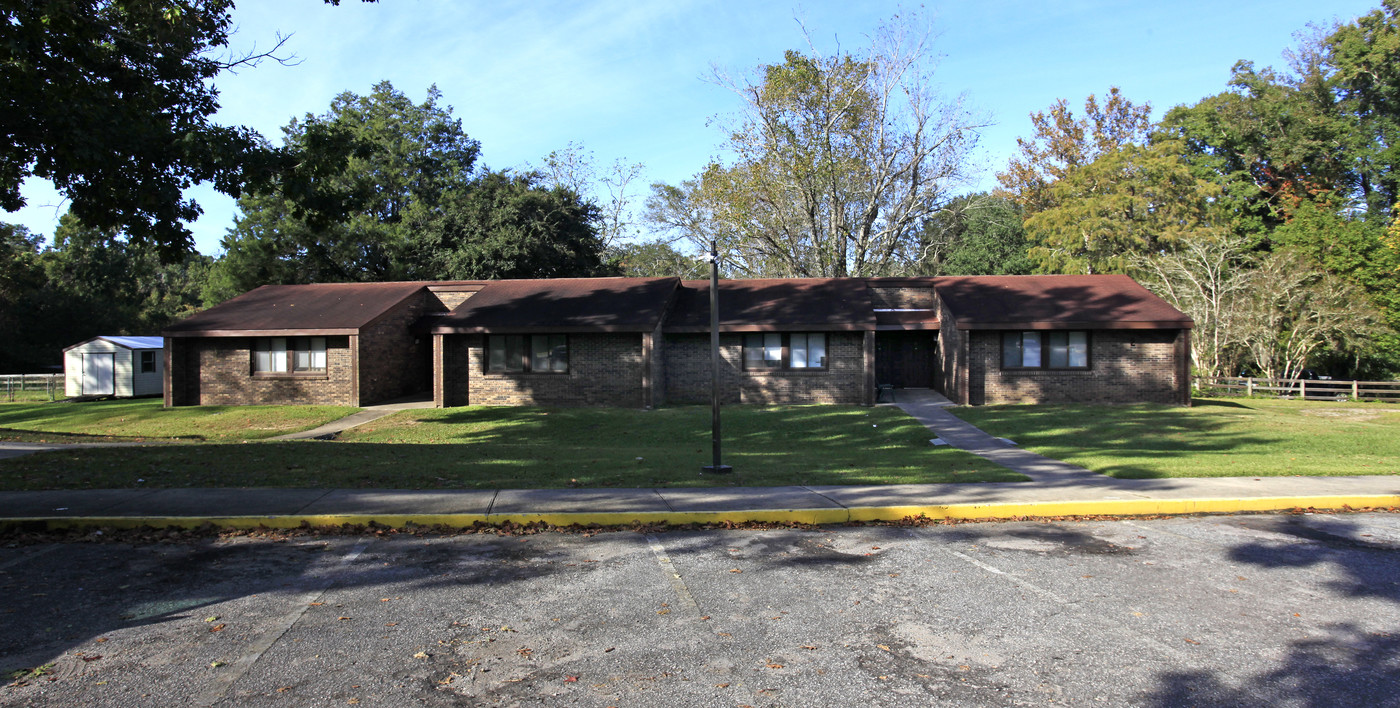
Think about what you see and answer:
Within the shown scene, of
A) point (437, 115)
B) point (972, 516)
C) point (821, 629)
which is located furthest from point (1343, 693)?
point (437, 115)

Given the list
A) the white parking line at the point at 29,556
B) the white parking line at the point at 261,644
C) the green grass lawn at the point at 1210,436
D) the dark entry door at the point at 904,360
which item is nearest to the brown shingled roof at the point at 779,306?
the dark entry door at the point at 904,360

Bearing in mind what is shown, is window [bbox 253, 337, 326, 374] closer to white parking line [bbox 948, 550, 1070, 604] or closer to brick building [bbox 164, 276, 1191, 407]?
brick building [bbox 164, 276, 1191, 407]

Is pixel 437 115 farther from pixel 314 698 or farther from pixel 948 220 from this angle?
pixel 314 698

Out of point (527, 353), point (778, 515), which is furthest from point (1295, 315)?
point (778, 515)

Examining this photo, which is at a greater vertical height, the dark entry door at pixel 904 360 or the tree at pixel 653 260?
the tree at pixel 653 260

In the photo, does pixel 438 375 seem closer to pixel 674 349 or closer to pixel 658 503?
pixel 674 349

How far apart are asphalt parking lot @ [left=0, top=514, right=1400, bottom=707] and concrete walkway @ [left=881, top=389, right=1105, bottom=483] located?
4244mm

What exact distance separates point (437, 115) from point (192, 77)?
34.8 metres

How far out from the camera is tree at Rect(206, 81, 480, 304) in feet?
130

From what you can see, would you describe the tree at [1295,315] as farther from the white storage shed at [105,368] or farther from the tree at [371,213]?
the white storage shed at [105,368]

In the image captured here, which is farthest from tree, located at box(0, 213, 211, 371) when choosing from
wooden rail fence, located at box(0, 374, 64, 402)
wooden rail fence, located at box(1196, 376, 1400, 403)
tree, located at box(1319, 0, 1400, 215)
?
tree, located at box(1319, 0, 1400, 215)

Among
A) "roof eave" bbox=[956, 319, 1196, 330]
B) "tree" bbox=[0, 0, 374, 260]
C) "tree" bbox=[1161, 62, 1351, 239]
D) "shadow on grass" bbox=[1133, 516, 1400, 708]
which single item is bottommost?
"shadow on grass" bbox=[1133, 516, 1400, 708]

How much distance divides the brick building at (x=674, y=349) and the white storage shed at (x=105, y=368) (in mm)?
8085

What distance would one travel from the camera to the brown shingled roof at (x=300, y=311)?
992 inches
